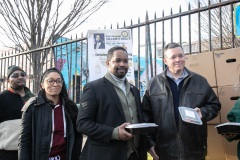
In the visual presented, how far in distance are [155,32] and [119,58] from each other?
184cm

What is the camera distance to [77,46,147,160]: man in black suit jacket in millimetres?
2580

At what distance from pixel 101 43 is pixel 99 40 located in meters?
0.06

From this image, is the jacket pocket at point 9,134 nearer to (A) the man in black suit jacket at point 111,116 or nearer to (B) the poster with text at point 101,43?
(A) the man in black suit jacket at point 111,116

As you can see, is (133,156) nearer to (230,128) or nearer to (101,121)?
(101,121)

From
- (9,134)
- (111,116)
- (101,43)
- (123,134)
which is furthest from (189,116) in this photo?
(101,43)

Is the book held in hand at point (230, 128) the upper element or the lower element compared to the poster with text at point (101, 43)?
lower

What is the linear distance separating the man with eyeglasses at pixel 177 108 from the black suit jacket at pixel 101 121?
0.47 metres

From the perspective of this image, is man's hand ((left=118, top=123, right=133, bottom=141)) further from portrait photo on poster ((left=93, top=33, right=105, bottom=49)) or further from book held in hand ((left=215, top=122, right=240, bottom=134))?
portrait photo on poster ((left=93, top=33, right=105, bottom=49))

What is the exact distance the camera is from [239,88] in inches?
125

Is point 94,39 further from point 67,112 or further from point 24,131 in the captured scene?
point 24,131

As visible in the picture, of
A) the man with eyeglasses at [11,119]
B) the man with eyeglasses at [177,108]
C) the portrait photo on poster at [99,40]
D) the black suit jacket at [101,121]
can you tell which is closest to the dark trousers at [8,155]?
the man with eyeglasses at [11,119]

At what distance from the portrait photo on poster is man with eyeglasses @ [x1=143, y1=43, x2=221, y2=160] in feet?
5.52

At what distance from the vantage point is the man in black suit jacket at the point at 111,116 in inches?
102

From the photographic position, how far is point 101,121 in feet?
8.83
